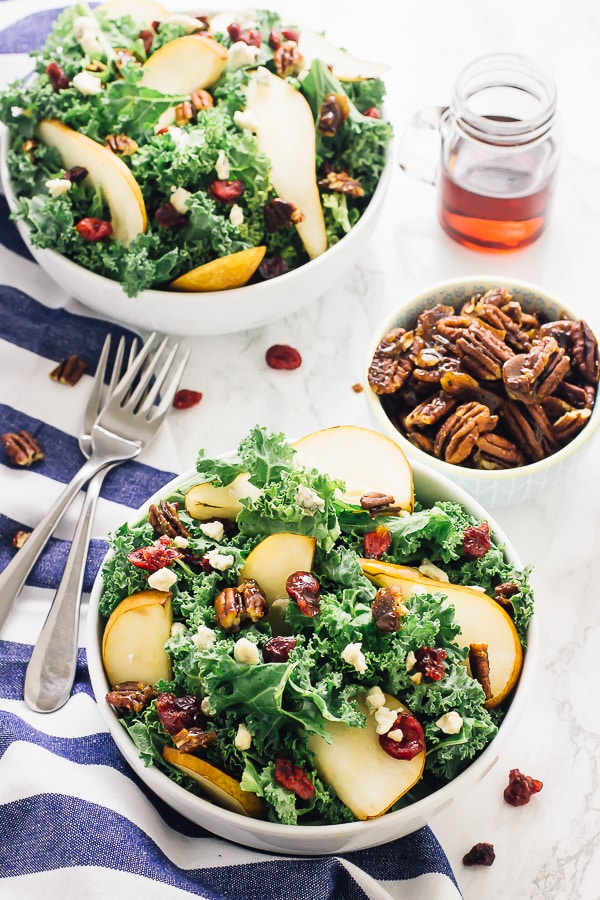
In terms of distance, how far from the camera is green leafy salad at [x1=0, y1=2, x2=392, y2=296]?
7.30 ft

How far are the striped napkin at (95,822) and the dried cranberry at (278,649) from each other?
0.37 m

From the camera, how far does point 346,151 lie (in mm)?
2416

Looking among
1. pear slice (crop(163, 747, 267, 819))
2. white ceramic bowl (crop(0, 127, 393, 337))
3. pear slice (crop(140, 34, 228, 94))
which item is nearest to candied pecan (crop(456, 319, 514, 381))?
white ceramic bowl (crop(0, 127, 393, 337))

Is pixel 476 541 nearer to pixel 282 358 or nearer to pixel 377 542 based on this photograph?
pixel 377 542

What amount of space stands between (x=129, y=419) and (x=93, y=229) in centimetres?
42

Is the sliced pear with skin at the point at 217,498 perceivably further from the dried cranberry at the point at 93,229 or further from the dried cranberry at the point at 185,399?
the dried cranberry at the point at 93,229

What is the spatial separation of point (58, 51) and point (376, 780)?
5.91ft

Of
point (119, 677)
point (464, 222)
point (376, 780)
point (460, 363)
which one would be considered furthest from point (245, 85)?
point (376, 780)

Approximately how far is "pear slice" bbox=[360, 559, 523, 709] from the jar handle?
130cm

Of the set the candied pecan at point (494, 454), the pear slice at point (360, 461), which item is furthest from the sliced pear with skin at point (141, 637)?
the candied pecan at point (494, 454)

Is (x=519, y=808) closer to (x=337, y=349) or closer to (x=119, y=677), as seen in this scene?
(x=119, y=677)

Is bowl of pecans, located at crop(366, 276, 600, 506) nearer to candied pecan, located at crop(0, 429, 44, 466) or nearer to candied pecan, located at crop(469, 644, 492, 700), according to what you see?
candied pecan, located at crop(469, 644, 492, 700)

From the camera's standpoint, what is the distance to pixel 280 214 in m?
2.28

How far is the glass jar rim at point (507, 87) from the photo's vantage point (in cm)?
238
